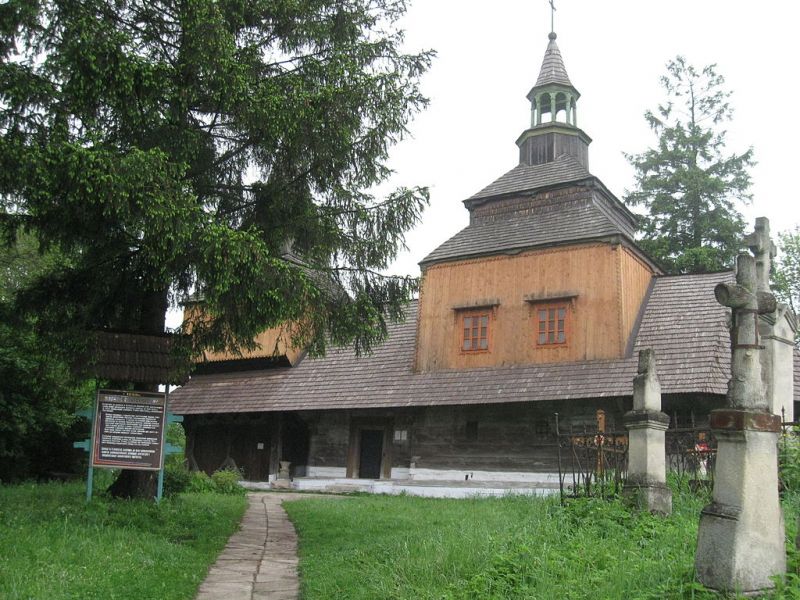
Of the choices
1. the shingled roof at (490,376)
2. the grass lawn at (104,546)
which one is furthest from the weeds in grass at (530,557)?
the shingled roof at (490,376)

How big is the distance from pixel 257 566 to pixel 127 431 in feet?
11.7

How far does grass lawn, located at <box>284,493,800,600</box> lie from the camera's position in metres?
5.82

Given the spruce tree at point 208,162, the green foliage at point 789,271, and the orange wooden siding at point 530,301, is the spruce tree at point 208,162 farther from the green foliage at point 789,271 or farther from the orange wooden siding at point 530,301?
the green foliage at point 789,271

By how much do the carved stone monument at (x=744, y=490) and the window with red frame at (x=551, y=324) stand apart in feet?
42.5

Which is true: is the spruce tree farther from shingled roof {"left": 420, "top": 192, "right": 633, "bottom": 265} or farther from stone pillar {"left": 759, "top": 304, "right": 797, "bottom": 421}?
shingled roof {"left": 420, "top": 192, "right": 633, "bottom": 265}

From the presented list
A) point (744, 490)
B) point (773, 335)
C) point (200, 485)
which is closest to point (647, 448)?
point (773, 335)

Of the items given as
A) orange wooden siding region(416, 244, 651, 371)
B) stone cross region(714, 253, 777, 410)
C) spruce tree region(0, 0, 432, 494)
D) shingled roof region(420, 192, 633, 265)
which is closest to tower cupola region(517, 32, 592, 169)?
shingled roof region(420, 192, 633, 265)

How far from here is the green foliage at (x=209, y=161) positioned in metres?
9.61

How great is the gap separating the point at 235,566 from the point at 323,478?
43.1 ft

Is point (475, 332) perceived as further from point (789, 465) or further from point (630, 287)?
point (789, 465)

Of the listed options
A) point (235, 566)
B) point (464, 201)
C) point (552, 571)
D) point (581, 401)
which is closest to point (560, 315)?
point (581, 401)

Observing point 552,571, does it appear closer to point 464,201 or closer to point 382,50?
point 382,50

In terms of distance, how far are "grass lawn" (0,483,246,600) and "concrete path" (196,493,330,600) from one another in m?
0.19

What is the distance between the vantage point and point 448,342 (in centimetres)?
2044
